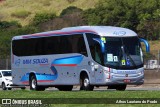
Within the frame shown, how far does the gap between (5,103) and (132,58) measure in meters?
13.0

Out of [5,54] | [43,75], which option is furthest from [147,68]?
[5,54]

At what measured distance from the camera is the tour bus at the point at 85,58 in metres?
29.7

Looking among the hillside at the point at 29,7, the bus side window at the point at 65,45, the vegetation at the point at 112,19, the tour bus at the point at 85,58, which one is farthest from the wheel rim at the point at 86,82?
the hillside at the point at 29,7

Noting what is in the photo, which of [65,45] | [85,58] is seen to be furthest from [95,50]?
[65,45]

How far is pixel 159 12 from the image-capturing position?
79.9 m

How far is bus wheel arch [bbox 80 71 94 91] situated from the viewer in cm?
3034

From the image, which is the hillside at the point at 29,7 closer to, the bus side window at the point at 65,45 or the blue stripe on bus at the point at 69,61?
the blue stripe on bus at the point at 69,61

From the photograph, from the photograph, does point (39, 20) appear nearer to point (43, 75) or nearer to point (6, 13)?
point (6, 13)

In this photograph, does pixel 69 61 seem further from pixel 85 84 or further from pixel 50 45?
pixel 50 45

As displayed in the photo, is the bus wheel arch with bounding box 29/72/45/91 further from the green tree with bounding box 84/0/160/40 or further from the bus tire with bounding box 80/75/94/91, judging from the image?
the green tree with bounding box 84/0/160/40

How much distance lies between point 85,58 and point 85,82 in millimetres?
1226

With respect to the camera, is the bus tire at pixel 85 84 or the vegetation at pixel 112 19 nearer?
the bus tire at pixel 85 84

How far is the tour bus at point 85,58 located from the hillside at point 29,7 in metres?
76.7

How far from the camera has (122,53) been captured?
29.8 metres
